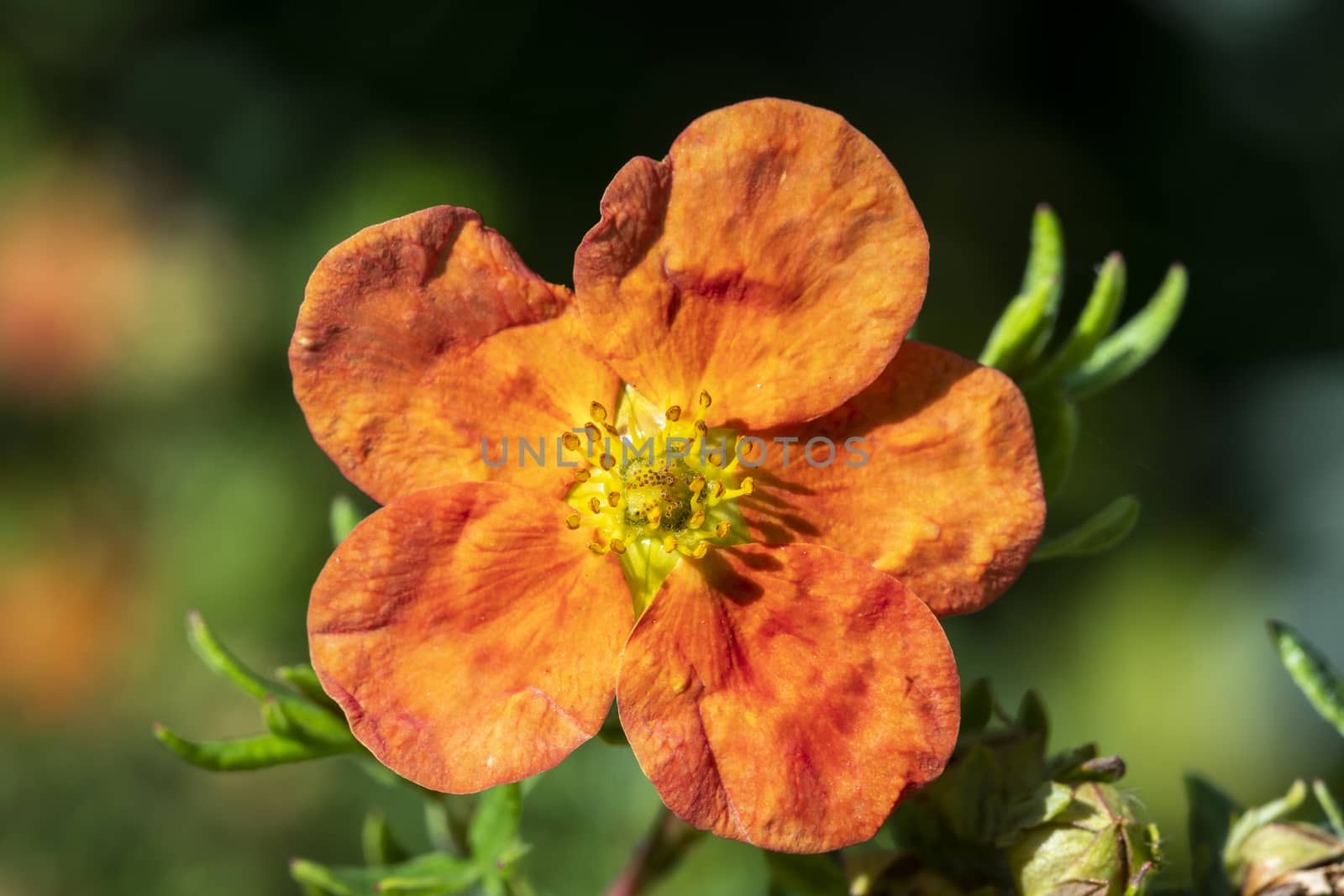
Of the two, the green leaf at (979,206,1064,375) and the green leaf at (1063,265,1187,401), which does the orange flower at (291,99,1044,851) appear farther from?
the green leaf at (1063,265,1187,401)

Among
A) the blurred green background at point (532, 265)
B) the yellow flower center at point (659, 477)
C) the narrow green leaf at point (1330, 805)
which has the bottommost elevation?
the blurred green background at point (532, 265)

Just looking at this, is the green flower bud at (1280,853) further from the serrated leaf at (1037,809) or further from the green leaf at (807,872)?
the green leaf at (807,872)

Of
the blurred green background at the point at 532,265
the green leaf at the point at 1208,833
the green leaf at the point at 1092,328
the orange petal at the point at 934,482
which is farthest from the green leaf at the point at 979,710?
the blurred green background at the point at 532,265

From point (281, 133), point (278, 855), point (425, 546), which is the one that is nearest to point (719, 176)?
point (425, 546)

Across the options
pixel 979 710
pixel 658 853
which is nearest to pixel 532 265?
pixel 658 853

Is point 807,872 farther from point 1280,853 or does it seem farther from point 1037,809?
point 1280,853

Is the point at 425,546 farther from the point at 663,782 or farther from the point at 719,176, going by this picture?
the point at 719,176

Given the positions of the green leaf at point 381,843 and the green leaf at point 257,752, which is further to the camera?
the green leaf at point 381,843
